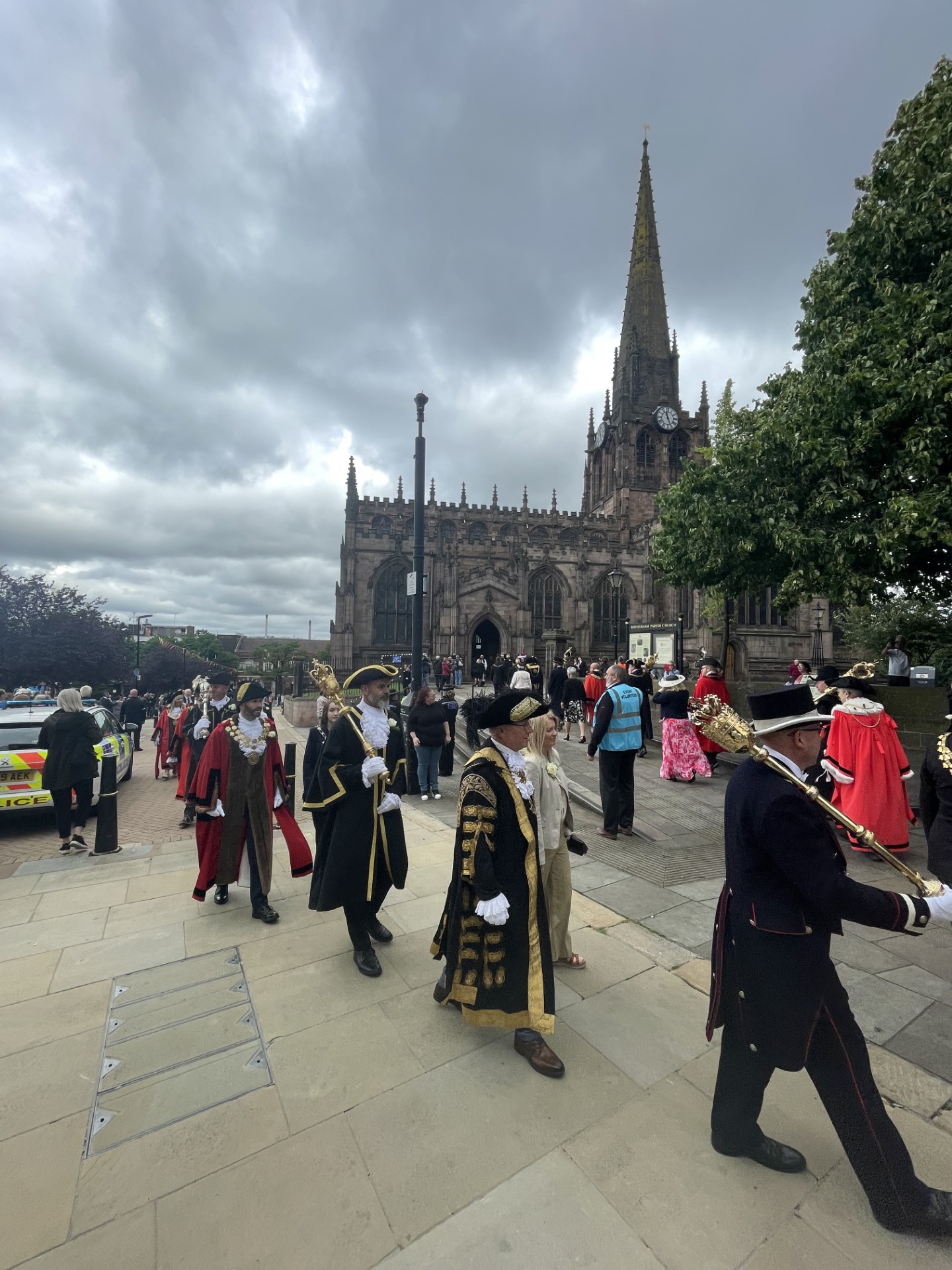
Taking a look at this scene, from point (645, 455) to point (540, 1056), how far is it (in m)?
52.9

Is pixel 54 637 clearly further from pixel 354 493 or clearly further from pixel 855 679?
pixel 855 679

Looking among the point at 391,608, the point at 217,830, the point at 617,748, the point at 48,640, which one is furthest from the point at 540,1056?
the point at 391,608

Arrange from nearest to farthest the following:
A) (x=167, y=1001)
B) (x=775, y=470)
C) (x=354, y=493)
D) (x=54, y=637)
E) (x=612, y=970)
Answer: (x=167, y=1001) → (x=612, y=970) → (x=775, y=470) → (x=54, y=637) → (x=354, y=493)

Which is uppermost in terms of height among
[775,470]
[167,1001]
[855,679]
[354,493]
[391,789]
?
[354,493]

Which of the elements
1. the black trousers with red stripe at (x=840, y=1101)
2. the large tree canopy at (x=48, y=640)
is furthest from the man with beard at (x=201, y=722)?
the large tree canopy at (x=48, y=640)

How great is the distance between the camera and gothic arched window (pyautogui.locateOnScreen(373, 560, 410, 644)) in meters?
40.1

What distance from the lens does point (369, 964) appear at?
12.3ft

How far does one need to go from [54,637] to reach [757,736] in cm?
3122

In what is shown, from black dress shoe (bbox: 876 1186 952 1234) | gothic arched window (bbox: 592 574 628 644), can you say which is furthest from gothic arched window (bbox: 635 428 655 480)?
black dress shoe (bbox: 876 1186 952 1234)

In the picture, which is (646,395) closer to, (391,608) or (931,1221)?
Answer: (391,608)

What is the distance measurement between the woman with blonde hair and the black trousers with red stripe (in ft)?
4.85

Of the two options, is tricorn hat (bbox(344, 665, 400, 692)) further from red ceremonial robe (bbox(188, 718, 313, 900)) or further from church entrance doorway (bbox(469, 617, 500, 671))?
church entrance doorway (bbox(469, 617, 500, 671))

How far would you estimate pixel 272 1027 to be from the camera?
10.4 ft

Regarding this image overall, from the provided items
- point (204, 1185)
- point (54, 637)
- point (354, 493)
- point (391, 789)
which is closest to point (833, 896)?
point (204, 1185)
